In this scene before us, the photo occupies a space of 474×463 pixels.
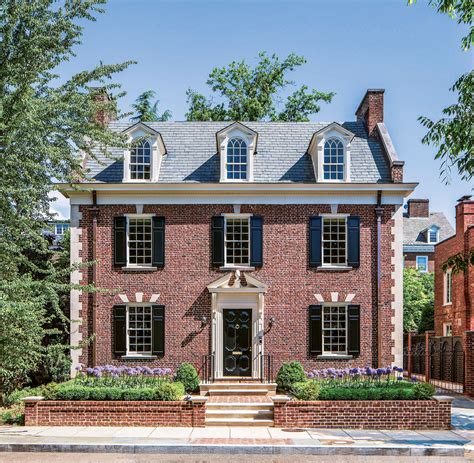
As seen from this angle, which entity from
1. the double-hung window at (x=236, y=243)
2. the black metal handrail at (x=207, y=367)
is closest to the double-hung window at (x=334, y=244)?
the double-hung window at (x=236, y=243)

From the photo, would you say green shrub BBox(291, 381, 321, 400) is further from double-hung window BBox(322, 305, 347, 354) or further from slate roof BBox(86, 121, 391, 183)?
slate roof BBox(86, 121, 391, 183)

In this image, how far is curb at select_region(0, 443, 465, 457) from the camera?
13695mm

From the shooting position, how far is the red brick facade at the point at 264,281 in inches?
869

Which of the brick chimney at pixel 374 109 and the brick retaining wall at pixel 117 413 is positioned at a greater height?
the brick chimney at pixel 374 109

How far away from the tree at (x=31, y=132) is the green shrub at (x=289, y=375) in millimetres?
7593

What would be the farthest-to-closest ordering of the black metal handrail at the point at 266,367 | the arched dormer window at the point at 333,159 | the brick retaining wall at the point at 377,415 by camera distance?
the arched dormer window at the point at 333,159, the black metal handrail at the point at 266,367, the brick retaining wall at the point at 377,415

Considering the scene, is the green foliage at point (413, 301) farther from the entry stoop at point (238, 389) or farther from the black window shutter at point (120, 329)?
the black window shutter at point (120, 329)

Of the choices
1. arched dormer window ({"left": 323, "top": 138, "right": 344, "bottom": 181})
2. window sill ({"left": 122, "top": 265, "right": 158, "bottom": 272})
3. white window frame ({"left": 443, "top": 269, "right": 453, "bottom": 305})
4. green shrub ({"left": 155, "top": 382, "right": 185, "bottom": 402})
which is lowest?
green shrub ({"left": 155, "top": 382, "right": 185, "bottom": 402})

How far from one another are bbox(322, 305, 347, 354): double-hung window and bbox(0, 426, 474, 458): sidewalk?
6.37 metres

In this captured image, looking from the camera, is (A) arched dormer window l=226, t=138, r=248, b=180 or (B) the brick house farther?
(A) arched dormer window l=226, t=138, r=248, b=180

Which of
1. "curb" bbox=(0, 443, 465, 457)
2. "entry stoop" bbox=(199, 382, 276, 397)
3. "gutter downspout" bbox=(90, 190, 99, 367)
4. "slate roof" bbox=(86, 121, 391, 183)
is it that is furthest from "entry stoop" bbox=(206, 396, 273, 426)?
"slate roof" bbox=(86, 121, 391, 183)

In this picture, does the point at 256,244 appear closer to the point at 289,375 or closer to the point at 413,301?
the point at 289,375

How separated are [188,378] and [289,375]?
3.20 meters

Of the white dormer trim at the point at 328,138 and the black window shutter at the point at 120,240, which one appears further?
the white dormer trim at the point at 328,138
